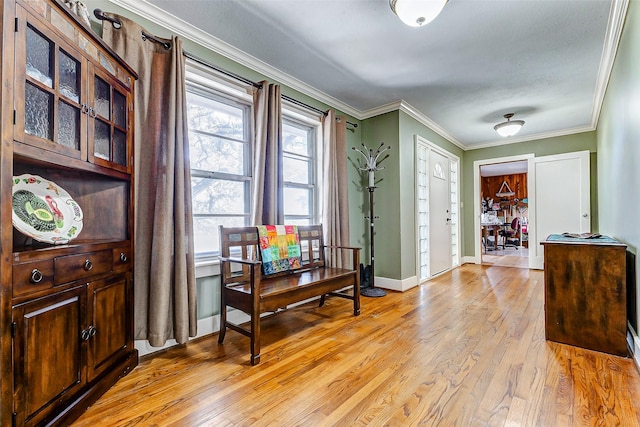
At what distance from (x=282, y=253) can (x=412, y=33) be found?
2098mm

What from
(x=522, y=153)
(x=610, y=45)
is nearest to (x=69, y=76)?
(x=610, y=45)

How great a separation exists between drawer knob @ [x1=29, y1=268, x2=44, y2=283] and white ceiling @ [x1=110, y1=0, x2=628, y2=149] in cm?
183

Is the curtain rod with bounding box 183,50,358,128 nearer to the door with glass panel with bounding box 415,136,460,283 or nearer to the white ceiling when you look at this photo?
the white ceiling

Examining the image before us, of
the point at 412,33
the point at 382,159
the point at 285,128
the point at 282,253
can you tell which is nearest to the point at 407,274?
the point at 382,159

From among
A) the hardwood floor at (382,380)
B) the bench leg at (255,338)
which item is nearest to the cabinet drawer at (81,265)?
the hardwood floor at (382,380)

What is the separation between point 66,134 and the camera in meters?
1.35

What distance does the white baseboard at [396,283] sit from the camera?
12.2 feet

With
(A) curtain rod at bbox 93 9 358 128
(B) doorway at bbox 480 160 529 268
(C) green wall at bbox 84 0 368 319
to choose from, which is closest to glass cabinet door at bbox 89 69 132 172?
(A) curtain rod at bbox 93 9 358 128

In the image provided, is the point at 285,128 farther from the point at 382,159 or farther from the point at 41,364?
the point at 41,364

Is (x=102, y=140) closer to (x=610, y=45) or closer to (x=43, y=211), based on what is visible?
(x=43, y=211)

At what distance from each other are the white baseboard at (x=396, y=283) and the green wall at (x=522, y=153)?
255 centimetres

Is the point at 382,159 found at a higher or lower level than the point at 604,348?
higher

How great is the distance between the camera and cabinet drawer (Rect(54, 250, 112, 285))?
4.22ft

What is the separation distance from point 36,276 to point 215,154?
1599 mm
